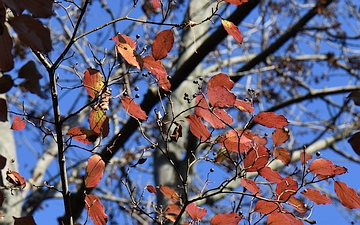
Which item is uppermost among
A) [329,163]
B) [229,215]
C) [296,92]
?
[296,92]

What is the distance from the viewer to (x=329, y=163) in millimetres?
1052

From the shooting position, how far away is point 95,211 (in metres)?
0.97

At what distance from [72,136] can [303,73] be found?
3.57 metres

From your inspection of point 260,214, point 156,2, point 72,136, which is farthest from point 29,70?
point 260,214

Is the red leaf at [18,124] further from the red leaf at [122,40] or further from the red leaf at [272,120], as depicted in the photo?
the red leaf at [272,120]

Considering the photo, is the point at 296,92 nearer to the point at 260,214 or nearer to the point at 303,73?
the point at 303,73

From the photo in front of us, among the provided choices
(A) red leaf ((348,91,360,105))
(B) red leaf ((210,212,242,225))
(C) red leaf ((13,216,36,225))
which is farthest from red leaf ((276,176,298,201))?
(C) red leaf ((13,216,36,225))

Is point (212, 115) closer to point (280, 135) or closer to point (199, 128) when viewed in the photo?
point (199, 128)

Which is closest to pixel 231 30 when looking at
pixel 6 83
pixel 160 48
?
pixel 160 48

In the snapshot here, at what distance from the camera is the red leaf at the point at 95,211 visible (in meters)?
0.96

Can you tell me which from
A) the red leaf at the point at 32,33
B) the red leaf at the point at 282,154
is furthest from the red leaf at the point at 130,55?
the red leaf at the point at 282,154

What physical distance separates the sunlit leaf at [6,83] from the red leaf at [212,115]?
386mm

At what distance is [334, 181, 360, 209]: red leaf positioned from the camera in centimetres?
101

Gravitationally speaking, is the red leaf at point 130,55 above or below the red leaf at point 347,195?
above
